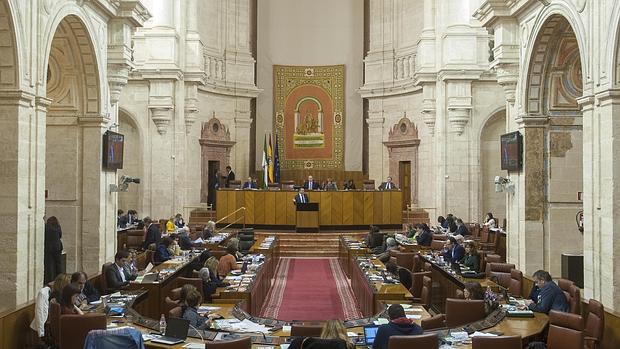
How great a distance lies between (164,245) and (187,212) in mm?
9628

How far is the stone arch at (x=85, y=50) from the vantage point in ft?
38.3

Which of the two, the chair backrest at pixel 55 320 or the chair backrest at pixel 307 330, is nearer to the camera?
the chair backrest at pixel 307 330

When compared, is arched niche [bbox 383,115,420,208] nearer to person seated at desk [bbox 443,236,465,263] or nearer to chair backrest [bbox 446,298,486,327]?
person seated at desk [bbox 443,236,465,263]

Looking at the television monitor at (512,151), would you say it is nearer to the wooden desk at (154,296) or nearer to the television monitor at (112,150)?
the wooden desk at (154,296)

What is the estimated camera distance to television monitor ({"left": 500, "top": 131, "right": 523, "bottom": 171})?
13133 mm

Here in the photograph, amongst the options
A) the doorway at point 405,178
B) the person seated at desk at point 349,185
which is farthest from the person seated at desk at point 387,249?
the doorway at point 405,178

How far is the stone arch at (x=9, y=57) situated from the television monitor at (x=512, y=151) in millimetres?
9191

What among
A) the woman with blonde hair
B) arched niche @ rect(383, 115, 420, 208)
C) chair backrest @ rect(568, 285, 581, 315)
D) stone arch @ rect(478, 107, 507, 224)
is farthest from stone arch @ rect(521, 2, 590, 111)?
arched niche @ rect(383, 115, 420, 208)

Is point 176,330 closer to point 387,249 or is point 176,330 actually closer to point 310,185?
point 387,249

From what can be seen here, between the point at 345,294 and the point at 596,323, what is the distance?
707 cm

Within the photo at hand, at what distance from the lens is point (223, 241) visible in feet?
56.7

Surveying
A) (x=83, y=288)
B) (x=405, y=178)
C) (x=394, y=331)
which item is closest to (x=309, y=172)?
(x=405, y=178)

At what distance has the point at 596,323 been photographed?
766cm

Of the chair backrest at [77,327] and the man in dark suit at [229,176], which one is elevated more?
the man in dark suit at [229,176]
